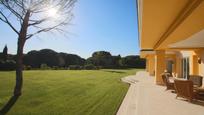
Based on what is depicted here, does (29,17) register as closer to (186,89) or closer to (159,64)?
(186,89)

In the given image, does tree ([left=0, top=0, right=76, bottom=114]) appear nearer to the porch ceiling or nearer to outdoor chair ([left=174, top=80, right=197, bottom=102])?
the porch ceiling

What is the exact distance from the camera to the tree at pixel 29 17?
1159cm

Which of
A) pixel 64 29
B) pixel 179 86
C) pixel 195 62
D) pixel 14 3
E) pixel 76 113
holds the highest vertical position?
pixel 14 3

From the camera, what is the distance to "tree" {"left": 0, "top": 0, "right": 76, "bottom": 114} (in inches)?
456

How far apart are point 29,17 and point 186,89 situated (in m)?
8.25

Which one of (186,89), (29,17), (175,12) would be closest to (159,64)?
(186,89)

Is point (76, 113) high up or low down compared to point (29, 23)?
down

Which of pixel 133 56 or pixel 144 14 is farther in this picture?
pixel 133 56

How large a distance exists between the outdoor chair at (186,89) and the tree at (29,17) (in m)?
6.55

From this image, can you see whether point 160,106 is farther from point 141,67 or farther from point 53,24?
point 141,67

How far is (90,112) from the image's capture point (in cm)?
851

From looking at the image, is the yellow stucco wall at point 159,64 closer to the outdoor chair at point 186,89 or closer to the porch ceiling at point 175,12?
the outdoor chair at point 186,89

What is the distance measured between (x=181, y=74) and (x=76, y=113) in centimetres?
2151

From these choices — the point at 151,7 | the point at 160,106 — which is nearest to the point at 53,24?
the point at 160,106
